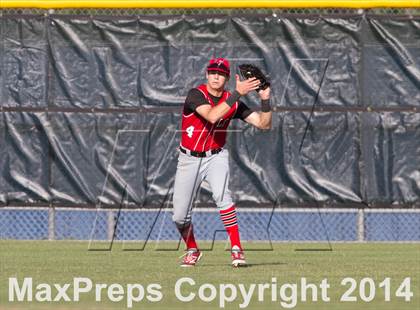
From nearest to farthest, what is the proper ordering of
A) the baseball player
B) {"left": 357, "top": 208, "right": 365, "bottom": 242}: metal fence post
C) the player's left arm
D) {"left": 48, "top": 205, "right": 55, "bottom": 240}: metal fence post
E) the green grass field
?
1. the green grass field
2. the player's left arm
3. the baseball player
4. {"left": 357, "top": 208, "right": 365, "bottom": 242}: metal fence post
5. {"left": 48, "top": 205, "right": 55, "bottom": 240}: metal fence post

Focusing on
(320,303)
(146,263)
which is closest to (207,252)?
(146,263)

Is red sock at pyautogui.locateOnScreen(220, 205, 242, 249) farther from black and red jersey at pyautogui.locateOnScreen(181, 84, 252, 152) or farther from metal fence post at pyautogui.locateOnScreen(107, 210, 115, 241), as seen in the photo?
metal fence post at pyautogui.locateOnScreen(107, 210, 115, 241)

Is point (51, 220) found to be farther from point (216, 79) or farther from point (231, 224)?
point (216, 79)

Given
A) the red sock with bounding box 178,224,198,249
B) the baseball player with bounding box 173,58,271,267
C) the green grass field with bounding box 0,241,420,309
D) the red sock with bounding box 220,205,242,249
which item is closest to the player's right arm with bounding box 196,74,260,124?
the baseball player with bounding box 173,58,271,267

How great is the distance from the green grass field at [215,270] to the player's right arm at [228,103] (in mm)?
1588

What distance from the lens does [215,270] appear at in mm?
12703

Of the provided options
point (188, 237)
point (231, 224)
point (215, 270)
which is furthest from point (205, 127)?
point (215, 270)

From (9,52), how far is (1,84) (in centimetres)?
46

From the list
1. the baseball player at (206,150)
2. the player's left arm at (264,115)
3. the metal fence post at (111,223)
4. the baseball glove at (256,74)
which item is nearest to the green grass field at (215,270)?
the baseball player at (206,150)

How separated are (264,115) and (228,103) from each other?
0.60m

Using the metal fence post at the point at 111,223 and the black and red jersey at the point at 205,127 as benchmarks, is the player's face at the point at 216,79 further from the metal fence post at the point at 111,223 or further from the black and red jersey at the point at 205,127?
the metal fence post at the point at 111,223

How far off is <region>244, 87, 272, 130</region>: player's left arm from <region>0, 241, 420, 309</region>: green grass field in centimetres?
153

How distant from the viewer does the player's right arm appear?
12703 millimetres

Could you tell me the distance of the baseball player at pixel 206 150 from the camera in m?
13.2
